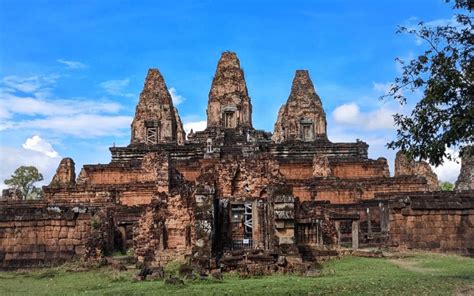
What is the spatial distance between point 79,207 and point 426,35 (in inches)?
501

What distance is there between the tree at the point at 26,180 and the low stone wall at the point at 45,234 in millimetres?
40427

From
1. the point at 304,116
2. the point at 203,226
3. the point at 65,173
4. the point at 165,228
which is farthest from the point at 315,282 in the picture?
the point at 304,116

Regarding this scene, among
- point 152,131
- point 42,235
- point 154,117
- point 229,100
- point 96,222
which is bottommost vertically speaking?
point 42,235

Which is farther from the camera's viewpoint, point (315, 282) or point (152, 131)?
point (152, 131)

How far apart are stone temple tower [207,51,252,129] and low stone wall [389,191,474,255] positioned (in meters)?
25.2

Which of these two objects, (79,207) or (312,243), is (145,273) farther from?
(312,243)

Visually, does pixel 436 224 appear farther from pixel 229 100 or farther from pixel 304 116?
pixel 229 100

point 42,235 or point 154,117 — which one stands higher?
point 154,117

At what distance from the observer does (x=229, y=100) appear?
143 feet

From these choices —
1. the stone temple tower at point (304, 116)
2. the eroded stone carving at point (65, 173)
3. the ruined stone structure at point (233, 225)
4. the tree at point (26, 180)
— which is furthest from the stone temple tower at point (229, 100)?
the tree at point (26, 180)

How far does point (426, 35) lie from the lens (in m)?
10.6

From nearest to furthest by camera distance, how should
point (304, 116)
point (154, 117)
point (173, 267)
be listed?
point (173, 267) → point (154, 117) → point (304, 116)

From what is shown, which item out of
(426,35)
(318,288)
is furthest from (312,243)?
(426,35)

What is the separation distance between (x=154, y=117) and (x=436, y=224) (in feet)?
92.6
